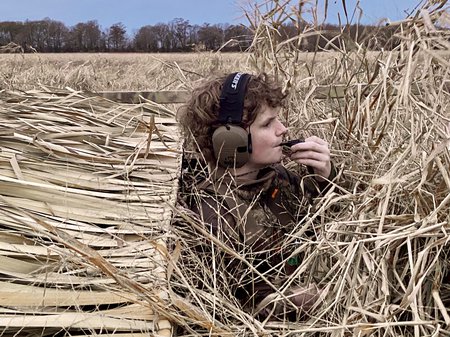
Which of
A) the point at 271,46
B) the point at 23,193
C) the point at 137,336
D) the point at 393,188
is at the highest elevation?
the point at 271,46

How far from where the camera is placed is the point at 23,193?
1585 mm

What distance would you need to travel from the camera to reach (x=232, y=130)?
174cm

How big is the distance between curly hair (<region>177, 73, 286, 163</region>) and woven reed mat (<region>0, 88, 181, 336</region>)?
0.16 meters

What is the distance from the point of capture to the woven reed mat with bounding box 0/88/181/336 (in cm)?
112

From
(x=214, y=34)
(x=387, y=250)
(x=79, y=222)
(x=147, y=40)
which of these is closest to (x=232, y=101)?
(x=79, y=222)

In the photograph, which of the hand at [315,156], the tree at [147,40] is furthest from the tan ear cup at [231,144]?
the tree at [147,40]

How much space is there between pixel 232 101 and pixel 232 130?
0.12 metres

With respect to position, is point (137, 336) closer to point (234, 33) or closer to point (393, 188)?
point (393, 188)

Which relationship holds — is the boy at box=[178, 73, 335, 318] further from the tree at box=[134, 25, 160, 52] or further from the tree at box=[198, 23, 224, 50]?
the tree at box=[134, 25, 160, 52]

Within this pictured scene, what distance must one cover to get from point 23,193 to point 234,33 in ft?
4.46

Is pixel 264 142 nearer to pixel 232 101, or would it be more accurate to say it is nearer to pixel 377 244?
pixel 232 101

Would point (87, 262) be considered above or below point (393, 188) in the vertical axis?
below

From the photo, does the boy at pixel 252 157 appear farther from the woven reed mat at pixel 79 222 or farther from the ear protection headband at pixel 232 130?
the woven reed mat at pixel 79 222

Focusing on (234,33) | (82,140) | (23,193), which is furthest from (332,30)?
(23,193)
